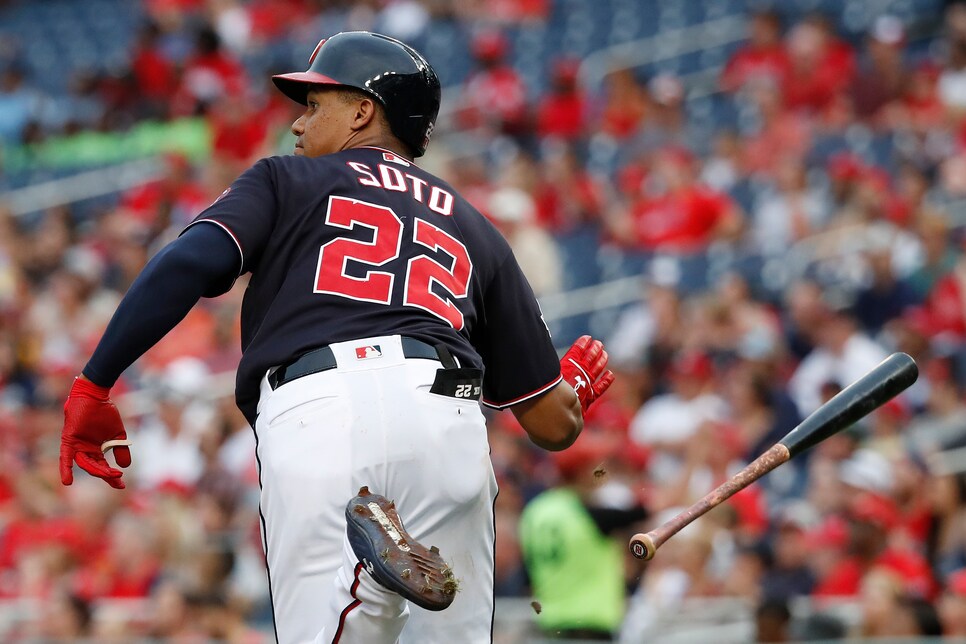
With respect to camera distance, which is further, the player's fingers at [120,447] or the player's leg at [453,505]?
the player's fingers at [120,447]

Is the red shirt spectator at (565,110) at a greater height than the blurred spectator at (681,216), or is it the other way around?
the blurred spectator at (681,216)

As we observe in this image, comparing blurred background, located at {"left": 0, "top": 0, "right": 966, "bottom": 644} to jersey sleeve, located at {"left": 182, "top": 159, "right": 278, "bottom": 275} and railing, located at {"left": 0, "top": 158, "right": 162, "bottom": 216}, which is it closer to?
railing, located at {"left": 0, "top": 158, "right": 162, "bottom": 216}

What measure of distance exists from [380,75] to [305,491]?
42.6 inches

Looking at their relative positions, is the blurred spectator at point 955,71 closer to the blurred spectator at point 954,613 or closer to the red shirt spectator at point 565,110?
the red shirt spectator at point 565,110

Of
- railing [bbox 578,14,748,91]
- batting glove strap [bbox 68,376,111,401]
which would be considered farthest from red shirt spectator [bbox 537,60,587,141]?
batting glove strap [bbox 68,376,111,401]

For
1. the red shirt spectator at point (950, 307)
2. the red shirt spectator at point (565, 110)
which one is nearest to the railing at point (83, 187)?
the red shirt spectator at point (565, 110)

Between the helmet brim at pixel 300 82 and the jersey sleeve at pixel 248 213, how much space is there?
0.26m

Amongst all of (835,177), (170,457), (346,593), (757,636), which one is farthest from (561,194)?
(346,593)

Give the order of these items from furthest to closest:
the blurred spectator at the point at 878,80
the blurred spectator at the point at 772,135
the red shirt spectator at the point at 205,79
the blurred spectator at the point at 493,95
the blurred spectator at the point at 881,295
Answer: the red shirt spectator at the point at 205,79
the blurred spectator at the point at 493,95
the blurred spectator at the point at 878,80
the blurred spectator at the point at 772,135
the blurred spectator at the point at 881,295

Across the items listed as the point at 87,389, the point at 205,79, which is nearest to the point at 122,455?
the point at 87,389

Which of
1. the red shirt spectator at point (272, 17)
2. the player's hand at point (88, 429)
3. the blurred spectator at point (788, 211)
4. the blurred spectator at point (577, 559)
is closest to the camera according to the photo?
the player's hand at point (88, 429)

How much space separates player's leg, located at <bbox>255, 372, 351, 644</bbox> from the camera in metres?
3.45

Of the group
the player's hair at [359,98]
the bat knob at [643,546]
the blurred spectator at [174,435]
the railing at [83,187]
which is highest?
the player's hair at [359,98]

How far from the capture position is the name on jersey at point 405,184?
12.4 ft
